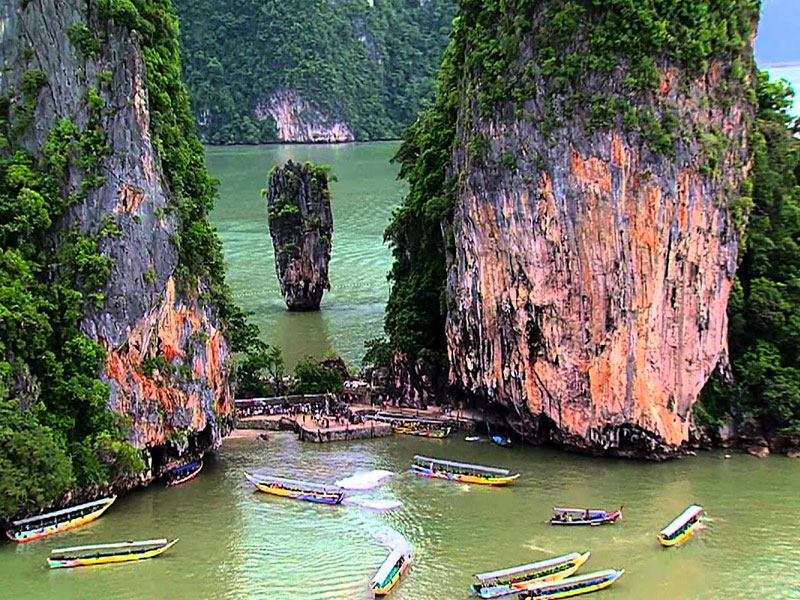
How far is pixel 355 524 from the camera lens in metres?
20.9

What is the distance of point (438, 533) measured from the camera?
20.5m

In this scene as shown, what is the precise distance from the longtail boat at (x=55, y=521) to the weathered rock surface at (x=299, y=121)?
82073mm

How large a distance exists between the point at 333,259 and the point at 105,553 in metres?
29.8

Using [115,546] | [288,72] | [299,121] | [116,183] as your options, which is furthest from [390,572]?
[299,121]

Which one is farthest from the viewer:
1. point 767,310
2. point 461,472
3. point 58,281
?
point 767,310

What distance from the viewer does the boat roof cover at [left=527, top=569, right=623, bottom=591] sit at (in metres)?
17.9

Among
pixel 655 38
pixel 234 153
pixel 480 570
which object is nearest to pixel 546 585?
pixel 480 570

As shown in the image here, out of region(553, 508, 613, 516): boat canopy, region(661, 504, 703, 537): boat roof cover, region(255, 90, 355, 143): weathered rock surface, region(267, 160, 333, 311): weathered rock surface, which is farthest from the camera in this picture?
region(255, 90, 355, 143): weathered rock surface

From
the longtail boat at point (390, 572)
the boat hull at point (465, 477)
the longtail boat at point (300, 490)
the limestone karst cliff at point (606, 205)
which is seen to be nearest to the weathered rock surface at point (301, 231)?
the limestone karst cliff at point (606, 205)

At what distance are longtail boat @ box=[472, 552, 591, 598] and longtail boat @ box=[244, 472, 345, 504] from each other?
450 centimetres

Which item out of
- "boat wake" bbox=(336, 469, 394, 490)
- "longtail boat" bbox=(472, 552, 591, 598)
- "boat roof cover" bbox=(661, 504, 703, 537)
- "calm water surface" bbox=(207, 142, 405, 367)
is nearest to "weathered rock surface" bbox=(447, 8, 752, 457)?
"boat roof cover" bbox=(661, 504, 703, 537)

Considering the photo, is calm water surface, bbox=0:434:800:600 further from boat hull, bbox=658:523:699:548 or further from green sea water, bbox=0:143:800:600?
boat hull, bbox=658:523:699:548

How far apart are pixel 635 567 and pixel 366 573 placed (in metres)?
4.40

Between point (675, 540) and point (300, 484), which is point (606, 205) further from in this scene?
point (300, 484)
